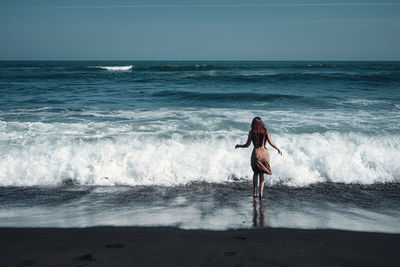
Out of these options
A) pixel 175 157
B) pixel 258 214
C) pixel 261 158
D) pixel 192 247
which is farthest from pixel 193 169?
pixel 192 247

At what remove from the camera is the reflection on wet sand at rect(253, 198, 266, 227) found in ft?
14.2

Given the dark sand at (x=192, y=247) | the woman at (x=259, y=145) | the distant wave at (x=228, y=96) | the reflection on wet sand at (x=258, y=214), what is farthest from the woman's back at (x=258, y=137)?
the distant wave at (x=228, y=96)

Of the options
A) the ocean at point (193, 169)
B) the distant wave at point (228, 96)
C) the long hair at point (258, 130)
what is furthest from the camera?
the distant wave at point (228, 96)

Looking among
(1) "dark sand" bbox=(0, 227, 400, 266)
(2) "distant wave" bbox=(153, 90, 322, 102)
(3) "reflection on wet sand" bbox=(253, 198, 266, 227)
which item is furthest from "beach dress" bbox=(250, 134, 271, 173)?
(2) "distant wave" bbox=(153, 90, 322, 102)

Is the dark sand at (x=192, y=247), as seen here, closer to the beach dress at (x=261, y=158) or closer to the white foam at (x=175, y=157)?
the beach dress at (x=261, y=158)

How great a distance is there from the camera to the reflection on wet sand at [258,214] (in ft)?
14.2

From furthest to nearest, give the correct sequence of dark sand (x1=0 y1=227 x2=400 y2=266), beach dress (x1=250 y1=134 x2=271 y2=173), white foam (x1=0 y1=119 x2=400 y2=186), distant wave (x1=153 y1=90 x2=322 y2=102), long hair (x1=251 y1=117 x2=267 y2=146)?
distant wave (x1=153 y1=90 x2=322 y2=102)
white foam (x1=0 y1=119 x2=400 y2=186)
beach dress (x1=250 y1=134 x2=271 y2=173)
long hair (x1=251 y1=117 x2=267 y2=146)
dark sand (x1=0 y1=227 x2=400 y2=266)

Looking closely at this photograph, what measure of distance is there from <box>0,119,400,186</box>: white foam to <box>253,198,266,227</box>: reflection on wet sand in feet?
4.19

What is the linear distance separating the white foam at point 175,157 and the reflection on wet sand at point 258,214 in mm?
1277

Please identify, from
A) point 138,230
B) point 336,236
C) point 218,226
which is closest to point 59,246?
point 138,230

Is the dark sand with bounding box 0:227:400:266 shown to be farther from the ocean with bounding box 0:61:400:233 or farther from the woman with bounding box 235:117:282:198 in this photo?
the woman with bounding box 235:117:282:198

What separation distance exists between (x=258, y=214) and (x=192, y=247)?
1393mm

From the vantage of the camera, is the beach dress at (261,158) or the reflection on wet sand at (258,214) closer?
the reflection on wet sand at (258,214)

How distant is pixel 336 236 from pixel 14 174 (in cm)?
614
